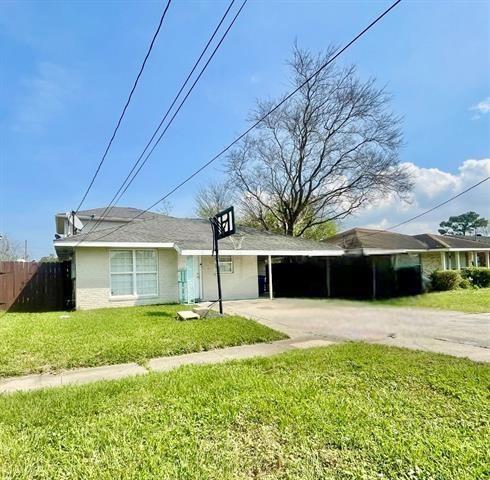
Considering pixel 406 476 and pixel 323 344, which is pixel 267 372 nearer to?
pixel 323 344

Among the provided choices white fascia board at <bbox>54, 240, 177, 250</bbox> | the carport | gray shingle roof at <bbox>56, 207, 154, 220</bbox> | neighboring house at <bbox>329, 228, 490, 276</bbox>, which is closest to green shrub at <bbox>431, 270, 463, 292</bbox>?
neighboring house at <bbox>329, 228, 490, 276</bbox>

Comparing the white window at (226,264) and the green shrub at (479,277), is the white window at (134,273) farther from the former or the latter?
the green shrub at (479,277)

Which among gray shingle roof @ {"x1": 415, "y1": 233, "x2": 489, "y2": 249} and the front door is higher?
gray shingle roof @ {"x1": 415, "y1": 233, "x2": 489, "y2": 249}

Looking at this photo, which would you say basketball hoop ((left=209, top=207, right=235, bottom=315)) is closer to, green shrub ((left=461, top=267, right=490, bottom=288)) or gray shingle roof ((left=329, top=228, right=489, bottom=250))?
gray shingle roof ((left=329, top=228, right=489, bottom=250))

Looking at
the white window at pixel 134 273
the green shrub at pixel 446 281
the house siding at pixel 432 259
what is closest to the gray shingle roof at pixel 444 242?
the house siding at pixel 432 259

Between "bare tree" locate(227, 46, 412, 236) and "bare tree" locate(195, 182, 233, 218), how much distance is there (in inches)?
123

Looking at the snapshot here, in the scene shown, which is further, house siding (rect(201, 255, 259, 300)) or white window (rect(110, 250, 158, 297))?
house siding (rect(201, 255, 259, 300))

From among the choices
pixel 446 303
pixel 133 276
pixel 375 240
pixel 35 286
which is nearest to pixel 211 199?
pixel 375 240

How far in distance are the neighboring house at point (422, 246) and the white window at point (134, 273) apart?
1073cm

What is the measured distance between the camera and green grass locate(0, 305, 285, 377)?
232 inches

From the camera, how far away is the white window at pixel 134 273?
526 inches

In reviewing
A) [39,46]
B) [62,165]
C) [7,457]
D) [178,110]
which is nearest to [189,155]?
[178,110]

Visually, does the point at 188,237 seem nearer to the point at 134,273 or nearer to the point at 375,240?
the point at 134,273

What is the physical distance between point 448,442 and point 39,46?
35.0 feet
